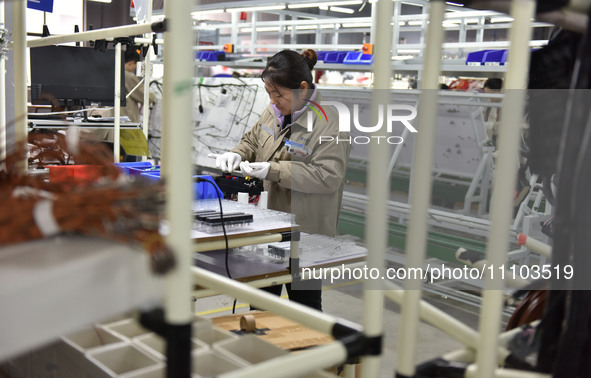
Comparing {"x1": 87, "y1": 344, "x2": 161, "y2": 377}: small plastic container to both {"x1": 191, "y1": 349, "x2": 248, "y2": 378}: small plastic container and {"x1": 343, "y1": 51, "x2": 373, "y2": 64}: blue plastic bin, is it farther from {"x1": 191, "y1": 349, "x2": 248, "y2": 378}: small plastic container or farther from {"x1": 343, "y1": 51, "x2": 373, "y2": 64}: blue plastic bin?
{"x1": 343, "y1": 51, "x2": 373, "y2": 64}: blue plastic bin

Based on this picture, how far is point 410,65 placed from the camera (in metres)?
4.61

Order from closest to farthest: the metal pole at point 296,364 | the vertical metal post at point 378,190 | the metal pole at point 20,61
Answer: the metal pole at point 296,364 < the vertical metal post at point 378,190 < the metal pole at point 20,61

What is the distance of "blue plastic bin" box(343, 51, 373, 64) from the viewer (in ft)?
16.8

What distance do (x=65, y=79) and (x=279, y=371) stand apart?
394 cm

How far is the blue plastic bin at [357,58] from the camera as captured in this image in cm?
512

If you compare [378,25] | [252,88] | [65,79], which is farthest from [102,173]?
[252,88]

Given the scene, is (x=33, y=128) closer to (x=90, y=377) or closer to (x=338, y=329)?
(x=90, y=377)

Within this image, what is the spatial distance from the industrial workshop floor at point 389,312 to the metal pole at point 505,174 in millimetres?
2226

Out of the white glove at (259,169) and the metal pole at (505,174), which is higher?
the metal pole at (505,174)

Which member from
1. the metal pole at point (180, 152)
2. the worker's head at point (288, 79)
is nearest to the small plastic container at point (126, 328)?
the metal pole at point (180, 152)

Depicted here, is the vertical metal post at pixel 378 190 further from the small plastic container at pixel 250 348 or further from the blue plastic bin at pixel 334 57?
the blue plastic bin at pixel 334 57

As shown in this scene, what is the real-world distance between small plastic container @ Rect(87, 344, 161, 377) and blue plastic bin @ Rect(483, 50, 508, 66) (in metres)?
3.68

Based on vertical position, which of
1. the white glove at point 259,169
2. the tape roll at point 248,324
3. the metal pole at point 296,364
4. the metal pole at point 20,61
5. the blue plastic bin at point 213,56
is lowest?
the tape roll at point 248,324

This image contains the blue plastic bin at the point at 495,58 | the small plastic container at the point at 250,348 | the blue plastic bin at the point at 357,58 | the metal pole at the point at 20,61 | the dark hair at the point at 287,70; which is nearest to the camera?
the metal pole at the point at 20,61
